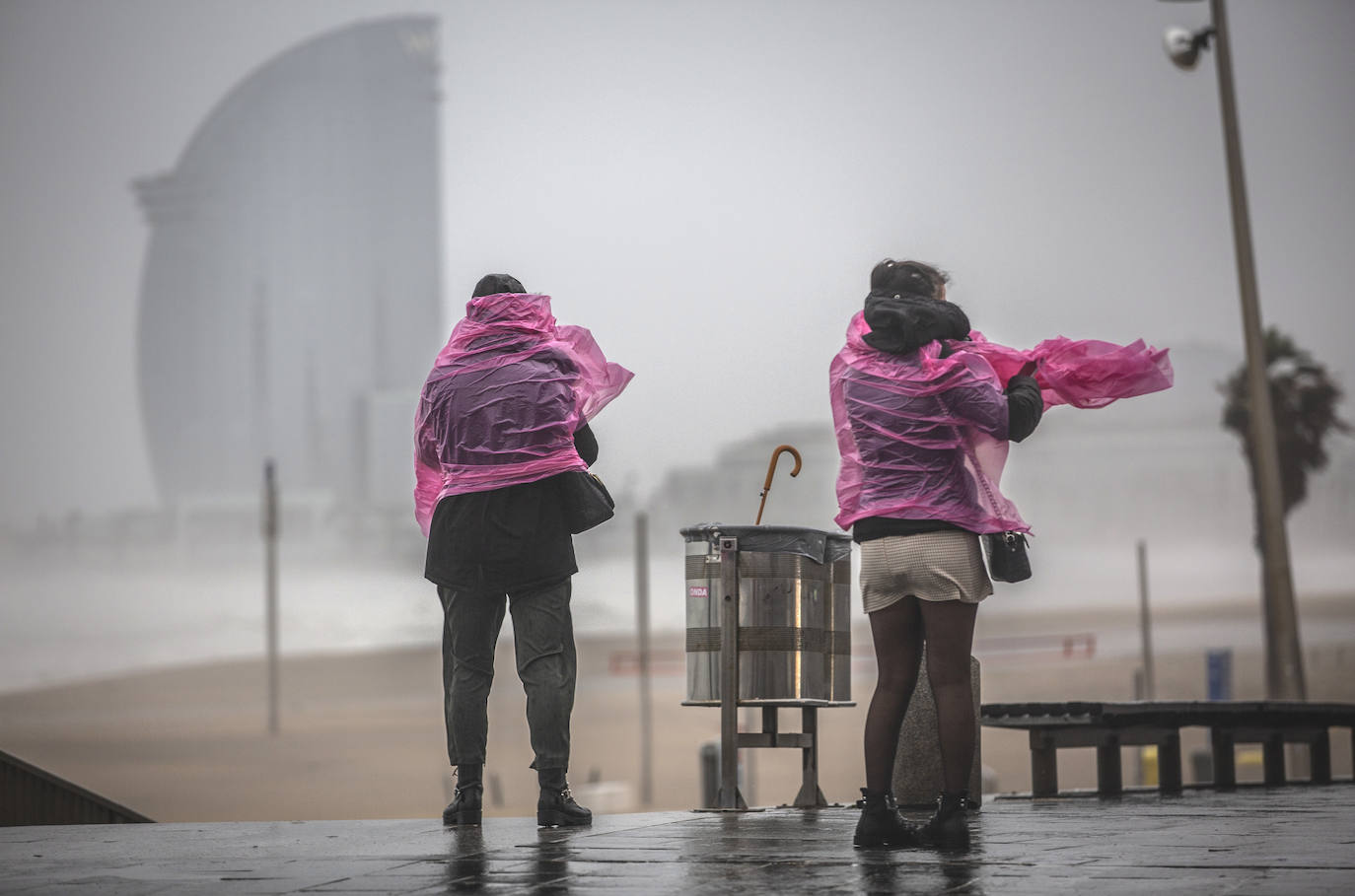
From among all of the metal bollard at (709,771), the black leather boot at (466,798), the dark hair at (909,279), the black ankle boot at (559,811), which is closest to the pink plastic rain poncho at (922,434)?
the dark hair at (909,279)

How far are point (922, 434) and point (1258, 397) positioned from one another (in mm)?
12349

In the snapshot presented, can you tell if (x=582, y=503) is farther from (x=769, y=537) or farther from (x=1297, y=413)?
(x=1297, y=413)

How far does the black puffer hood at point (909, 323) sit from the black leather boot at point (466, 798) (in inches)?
82.1

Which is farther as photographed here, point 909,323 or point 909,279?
point 909,279

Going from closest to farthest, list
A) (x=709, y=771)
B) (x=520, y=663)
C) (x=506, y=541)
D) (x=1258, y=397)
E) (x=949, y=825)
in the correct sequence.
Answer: (x=949, y=825) → (x=506, y=541) → (x=520, y=663) → (x=1258, y=397) → (x=709, y=771)

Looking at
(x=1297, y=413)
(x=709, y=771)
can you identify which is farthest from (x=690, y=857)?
(x=1297, y=413)

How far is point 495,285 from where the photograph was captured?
606 centimetres

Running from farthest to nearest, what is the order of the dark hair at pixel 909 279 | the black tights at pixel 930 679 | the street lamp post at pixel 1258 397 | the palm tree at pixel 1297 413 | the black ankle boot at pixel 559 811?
1. the palm tree at pixel 1297 413
2. the street lamp post at pixel 1258 397
3. the black ankle boot at pixel 559 811
4. the dark hair at pixel 909 279
5. the black tights at pixel 930 679

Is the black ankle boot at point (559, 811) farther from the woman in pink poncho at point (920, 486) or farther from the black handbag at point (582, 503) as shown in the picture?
the woman in pink poncho at point (920, 486)

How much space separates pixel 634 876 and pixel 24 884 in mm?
1483

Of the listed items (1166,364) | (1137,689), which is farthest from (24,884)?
(1137,689)

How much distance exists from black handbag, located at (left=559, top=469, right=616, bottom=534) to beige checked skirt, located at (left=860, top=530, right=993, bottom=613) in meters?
1.10

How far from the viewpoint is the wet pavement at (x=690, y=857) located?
388cm

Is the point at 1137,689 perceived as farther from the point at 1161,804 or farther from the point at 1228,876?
the point at 1228,876
